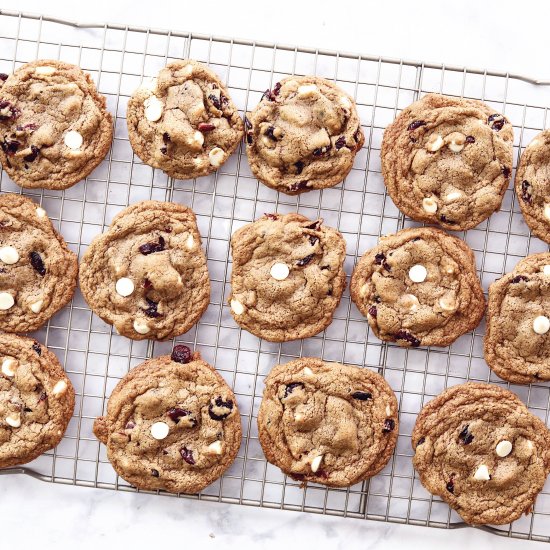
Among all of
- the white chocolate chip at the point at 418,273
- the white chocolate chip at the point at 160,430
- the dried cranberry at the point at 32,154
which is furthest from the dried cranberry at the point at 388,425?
the dried cranberry at the point at 32,154

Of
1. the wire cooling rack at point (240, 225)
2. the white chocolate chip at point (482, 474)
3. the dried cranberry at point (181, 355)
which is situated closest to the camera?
the white chocolate chip at point (482, 474)

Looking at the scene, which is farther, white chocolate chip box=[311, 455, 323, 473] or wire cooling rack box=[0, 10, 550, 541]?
wire cooling rack box=[0, 10, 550, 541]

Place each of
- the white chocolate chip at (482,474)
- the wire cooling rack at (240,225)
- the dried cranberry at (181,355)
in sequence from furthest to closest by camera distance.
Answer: the wire cooling rack at (240,225) < the dried cranberry at (181,355) < the white chocolate chip at (482,474)

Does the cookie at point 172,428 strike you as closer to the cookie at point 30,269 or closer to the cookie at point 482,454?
the cookie at point 30,269

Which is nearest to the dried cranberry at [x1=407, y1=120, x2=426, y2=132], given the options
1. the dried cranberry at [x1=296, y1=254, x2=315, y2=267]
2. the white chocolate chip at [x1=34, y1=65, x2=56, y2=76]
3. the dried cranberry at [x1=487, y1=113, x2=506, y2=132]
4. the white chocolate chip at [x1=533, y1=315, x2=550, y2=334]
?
the dried cranberry at [x1=487, y1=113, x2=506, y2=132]

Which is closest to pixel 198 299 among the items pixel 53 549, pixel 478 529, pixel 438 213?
pixel 438 213

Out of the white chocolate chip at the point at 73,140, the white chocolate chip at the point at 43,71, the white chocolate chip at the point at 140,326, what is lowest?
the white chocolate chip at the point at 140,326

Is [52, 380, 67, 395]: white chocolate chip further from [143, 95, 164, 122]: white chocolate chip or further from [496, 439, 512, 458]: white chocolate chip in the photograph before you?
[496, 439, 512, 458]: white chocolate chip

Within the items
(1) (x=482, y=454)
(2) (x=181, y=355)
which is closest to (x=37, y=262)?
(2) (x=181, y=355)
